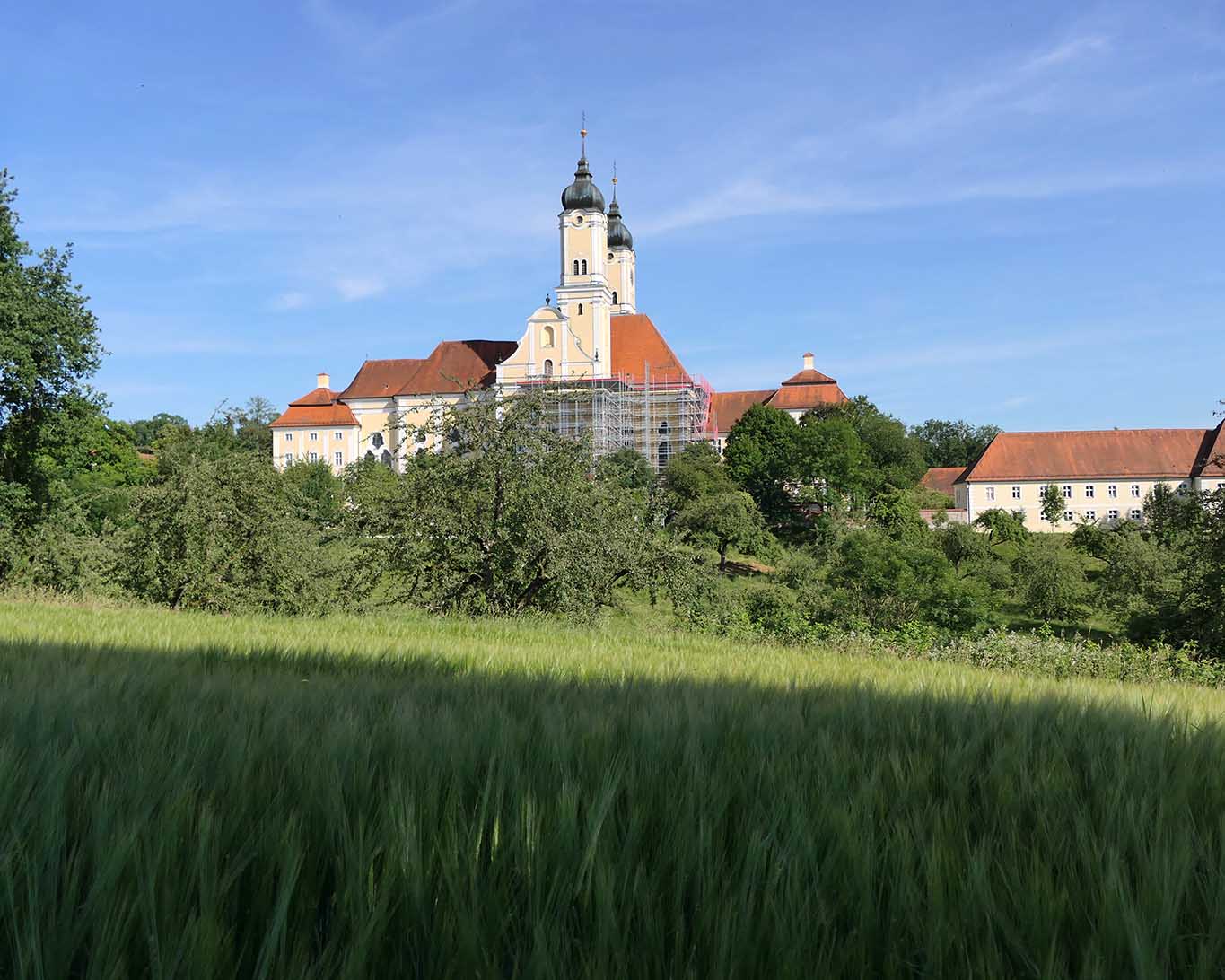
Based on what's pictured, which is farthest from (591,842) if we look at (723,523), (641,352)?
(641,352)

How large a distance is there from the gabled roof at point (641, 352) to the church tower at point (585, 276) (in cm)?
97

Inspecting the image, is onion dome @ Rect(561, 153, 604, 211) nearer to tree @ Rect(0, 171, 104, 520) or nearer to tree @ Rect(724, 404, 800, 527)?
tree @ Rect(724, 404, 800, 527)

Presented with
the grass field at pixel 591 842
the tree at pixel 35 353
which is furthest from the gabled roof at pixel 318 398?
the grass field at pixel 591 842

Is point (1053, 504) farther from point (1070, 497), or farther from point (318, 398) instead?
point (318, 398)

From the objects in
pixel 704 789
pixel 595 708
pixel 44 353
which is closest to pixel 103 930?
pixel 704 789

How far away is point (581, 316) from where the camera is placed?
3263 inches

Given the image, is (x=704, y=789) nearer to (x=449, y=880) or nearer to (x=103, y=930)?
(x=449, y=880)

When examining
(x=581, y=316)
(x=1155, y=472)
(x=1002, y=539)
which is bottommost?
(x=1002, y=539)

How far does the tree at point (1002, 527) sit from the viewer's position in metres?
57.4

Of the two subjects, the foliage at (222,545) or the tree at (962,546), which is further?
the tree at (962,546)

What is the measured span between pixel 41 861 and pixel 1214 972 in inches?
58.1

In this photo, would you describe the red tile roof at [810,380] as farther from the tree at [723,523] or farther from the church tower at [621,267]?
the tree at [723,523]

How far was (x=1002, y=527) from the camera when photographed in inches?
2361

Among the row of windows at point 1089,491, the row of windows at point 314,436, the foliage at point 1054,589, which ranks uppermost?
the row of windows at point 314,436
